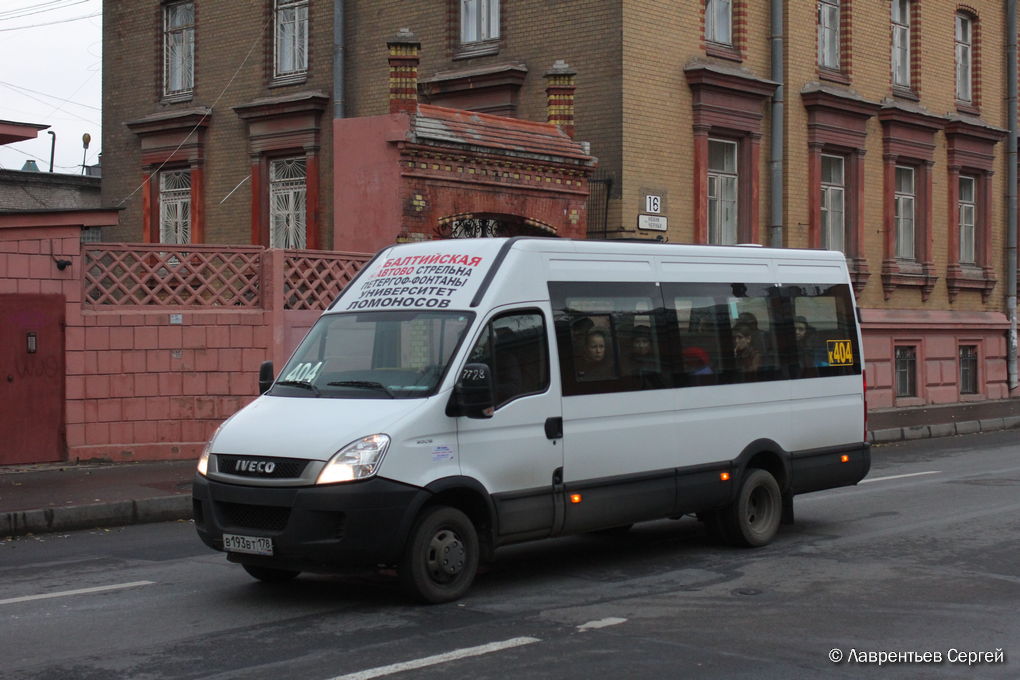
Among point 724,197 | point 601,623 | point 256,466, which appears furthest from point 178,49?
point 601,623

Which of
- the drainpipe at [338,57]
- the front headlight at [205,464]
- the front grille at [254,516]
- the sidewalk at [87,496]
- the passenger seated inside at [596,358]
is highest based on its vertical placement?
the drainpipe at [338,57]

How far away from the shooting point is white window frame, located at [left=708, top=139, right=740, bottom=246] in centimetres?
2203

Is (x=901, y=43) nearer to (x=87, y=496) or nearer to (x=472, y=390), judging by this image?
(x=87, y=496)

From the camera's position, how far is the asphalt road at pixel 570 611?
6.63 m

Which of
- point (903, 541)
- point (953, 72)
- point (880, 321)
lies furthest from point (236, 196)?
point (903, 541)

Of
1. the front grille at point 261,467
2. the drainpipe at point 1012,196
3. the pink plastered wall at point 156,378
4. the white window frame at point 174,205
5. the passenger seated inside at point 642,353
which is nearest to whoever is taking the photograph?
the front grille at point 261,467

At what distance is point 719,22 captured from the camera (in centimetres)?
2203

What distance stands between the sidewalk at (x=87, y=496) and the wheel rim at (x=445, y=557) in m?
5.17

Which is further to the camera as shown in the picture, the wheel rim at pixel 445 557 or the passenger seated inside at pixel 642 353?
the passenger seated inside at pixel 642 353

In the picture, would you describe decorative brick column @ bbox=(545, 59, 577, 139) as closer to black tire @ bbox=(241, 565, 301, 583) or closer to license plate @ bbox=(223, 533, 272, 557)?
black tire @ bbox=(241, 565, 301, 583)

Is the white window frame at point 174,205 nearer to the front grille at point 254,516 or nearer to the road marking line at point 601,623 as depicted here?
the front grille at point 254,516

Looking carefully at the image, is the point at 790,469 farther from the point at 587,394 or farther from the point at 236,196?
the point at 236,196

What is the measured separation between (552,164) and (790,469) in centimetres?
869

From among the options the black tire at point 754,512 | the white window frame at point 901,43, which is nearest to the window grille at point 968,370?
the white window frame at point 901,43
